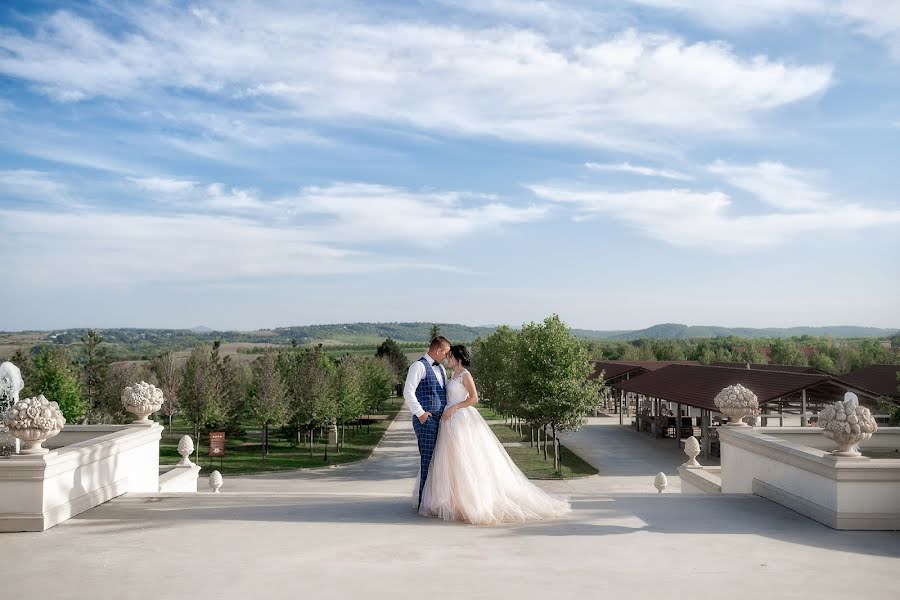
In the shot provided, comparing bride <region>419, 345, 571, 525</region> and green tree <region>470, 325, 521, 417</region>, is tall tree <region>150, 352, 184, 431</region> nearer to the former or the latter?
green tree <region>470, 325, 521, 417</region>

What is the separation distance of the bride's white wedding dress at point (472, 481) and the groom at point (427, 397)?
0.47 ft

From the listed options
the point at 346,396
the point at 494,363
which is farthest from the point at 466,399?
the point at 494,363

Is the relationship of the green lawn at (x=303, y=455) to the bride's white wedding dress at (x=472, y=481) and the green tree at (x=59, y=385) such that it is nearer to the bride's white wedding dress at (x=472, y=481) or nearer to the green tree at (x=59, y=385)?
the green tree at (x=59, y=385)

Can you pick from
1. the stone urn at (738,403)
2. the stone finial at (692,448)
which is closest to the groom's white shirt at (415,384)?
the stone urn at (738,403)

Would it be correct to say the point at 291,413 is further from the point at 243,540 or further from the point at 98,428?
the point at 243,540

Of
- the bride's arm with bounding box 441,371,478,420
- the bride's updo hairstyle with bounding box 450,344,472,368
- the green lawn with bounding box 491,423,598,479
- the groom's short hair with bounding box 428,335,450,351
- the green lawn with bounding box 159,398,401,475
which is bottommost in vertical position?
the green lawn with bounding box 159,398,401,475

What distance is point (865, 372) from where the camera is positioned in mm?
47312

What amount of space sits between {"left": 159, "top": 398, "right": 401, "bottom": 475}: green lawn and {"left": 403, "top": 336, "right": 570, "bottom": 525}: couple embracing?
96.0 ft

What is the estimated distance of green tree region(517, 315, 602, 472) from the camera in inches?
1431

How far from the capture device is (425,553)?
7570 mm

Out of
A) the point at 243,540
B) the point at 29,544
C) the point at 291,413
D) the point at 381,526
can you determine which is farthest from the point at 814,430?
the point at 291,413

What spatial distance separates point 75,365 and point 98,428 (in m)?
43.9

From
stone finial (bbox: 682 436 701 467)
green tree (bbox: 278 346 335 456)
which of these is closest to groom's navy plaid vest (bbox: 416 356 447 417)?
stone finial (bbox: 682 436 701 467)

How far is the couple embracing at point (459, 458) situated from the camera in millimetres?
8914
